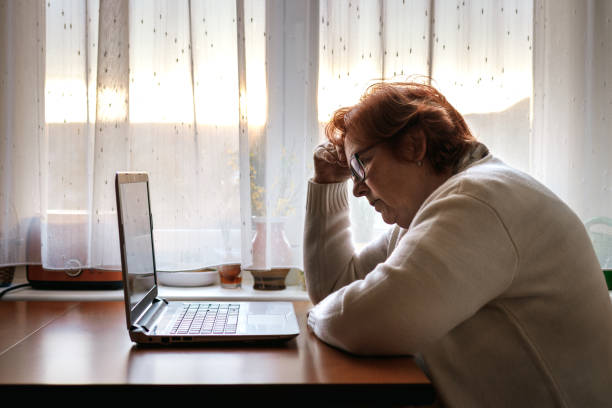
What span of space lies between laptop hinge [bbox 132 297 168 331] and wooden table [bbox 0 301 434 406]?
0.04 meters

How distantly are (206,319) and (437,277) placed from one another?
55 centimetres

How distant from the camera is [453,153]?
1.15m

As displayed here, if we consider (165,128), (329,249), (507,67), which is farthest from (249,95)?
(507,67)

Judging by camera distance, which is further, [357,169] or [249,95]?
[249,95]

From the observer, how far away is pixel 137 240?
122cm

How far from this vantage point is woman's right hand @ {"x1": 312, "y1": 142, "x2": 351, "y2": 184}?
4.75 ft

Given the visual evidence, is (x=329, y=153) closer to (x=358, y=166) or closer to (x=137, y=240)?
(x=358, y=166)

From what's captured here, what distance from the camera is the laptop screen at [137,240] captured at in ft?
3.61

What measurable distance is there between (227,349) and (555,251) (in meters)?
0.61

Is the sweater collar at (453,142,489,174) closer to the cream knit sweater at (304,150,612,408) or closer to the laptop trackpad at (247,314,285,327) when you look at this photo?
the cream knit sweater at (304,150,612,408)

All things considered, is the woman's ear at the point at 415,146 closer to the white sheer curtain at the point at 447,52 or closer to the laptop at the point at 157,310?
the laptop at the point at 157,310

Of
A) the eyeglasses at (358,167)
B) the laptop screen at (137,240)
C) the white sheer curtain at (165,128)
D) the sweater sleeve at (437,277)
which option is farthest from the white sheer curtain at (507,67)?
the sweater sleeve at (437,277)

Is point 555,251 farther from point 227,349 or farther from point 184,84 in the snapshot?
point 184,84

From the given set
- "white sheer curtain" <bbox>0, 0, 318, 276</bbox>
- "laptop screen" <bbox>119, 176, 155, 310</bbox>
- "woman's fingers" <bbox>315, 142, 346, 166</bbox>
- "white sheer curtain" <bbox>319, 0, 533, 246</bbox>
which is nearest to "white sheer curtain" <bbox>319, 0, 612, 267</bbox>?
"white sheer curtain" <bbox>319, 0, 533, 246</bbox>
